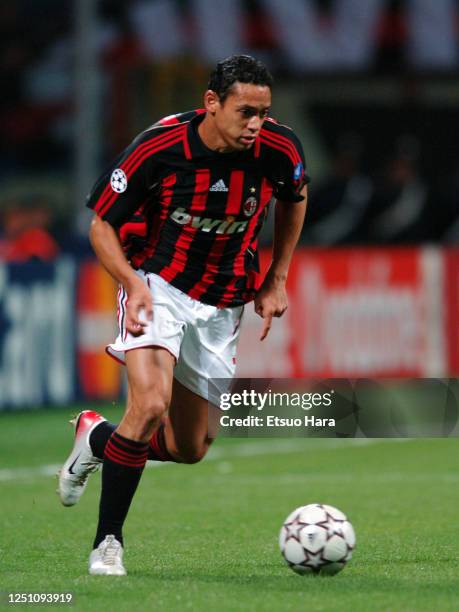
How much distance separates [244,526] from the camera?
7.57 m

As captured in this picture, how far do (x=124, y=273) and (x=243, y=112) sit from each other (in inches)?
29.7

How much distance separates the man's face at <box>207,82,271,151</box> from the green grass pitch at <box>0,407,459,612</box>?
1.67 metres

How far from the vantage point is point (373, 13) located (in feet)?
67.3

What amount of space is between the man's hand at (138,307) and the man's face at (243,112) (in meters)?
0.66

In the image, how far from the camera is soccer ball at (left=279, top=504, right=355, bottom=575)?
5.80m

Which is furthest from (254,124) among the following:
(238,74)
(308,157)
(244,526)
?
(308,157)

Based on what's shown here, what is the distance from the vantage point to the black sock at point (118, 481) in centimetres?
582

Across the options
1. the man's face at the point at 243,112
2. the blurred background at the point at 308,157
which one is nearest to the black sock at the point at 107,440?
the man's face at the point at 243,112

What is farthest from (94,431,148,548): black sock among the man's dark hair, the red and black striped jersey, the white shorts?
the man's dark hair

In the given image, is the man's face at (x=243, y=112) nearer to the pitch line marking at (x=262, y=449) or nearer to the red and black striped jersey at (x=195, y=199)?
the red and black striped jersey at (x=195, y=199)

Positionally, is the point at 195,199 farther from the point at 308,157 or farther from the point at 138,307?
the point at 308,157

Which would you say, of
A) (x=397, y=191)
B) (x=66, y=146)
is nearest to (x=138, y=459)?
(x=397, y=191)

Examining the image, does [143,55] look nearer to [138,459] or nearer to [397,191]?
[397,191]

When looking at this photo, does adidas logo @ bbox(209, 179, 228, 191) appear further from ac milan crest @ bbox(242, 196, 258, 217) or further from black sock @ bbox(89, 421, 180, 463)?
black sock @ bbox(89, 421, 180, 463)
